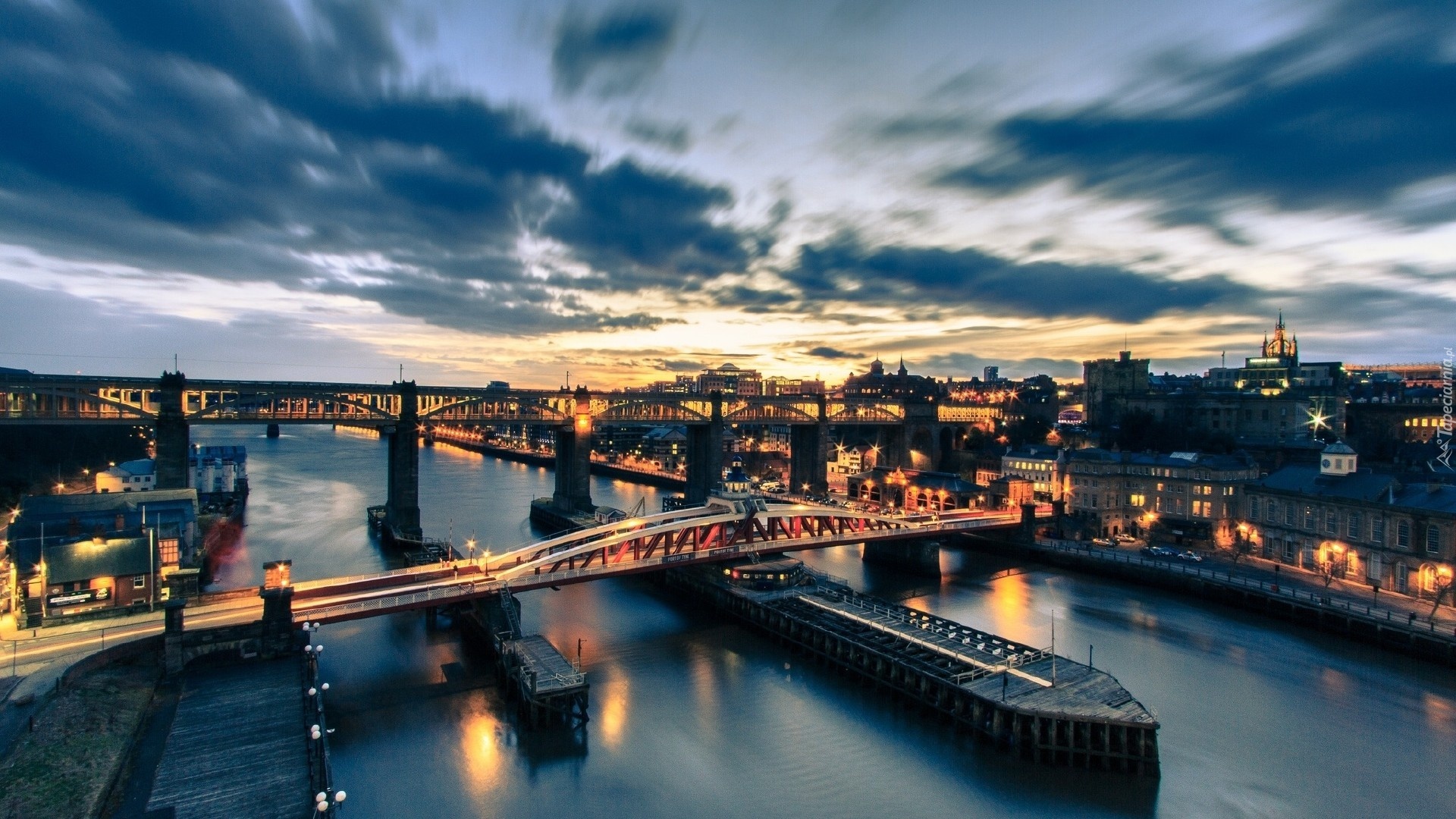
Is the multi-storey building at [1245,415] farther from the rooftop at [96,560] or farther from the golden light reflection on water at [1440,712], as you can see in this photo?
the rooftop at [96,560]

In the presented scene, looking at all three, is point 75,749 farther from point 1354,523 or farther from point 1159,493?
point 1159,493

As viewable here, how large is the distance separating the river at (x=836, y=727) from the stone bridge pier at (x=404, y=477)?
10.4 m

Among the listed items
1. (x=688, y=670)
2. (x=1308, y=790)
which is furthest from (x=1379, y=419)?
(x=688, y=670)

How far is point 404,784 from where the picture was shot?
57.0ft

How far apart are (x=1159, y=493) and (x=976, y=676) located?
27738 mm

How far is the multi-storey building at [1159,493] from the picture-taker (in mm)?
40094

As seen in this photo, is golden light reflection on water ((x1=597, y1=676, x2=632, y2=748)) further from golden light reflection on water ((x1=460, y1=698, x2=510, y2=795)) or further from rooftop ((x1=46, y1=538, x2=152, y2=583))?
rooftop ((x1=46, y1=538, x2=152, y2=583))

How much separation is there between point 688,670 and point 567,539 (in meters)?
8.11

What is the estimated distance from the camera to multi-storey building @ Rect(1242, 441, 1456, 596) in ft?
94.2

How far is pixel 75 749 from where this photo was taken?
49.7 ft

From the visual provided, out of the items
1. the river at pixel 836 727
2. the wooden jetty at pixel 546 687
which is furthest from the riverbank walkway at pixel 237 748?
the wooden jetty at pixel 546 687

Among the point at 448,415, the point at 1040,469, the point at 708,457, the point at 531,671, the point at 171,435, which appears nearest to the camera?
the point at 531,671

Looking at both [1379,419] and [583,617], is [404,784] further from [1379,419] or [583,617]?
[1379,419]

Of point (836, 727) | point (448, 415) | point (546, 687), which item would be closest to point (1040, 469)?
point (836, 727)
